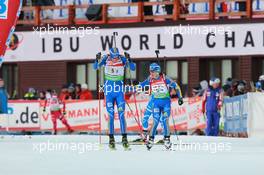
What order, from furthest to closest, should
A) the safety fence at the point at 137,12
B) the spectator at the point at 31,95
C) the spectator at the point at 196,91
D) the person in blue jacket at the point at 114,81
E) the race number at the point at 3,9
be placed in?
the spectator at the point at 31,95 → the safety fence at the point at 137,12 → the spectator at the point at 196,91 → the person in blue jacket at the point at 114,81 → the race number at the point at 3,9

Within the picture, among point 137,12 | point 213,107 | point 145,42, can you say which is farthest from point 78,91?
point 213,107

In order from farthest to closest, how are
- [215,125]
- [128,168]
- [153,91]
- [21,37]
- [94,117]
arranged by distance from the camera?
1. [21,37]
2. [94,117]
3. [215,125]
4. [153,91]
5. [128,168]

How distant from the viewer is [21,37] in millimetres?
35594

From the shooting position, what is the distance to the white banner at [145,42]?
3294cm

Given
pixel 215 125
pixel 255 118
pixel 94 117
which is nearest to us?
pixel 255 118

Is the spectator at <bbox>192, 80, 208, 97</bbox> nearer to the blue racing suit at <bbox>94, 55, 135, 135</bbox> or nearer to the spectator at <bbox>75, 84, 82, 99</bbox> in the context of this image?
Result: the spectator at <bbox>75, 84, 82, 99</bbox>

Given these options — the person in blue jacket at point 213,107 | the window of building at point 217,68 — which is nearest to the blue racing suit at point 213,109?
the person in blue jacket at point 213,107

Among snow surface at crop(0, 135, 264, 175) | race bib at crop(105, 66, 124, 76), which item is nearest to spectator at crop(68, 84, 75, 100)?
race bib at crop(105, 66, 124, 76)

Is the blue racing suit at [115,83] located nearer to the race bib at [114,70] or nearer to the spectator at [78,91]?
the race bib at [114,70]

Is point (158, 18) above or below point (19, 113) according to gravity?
above

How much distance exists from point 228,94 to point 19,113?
25.2ft

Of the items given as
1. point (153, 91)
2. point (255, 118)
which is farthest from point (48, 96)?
point (153, 91)

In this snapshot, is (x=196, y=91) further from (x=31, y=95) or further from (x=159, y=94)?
(x=159, y=94)

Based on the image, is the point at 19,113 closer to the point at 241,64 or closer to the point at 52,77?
the point at 52,77
